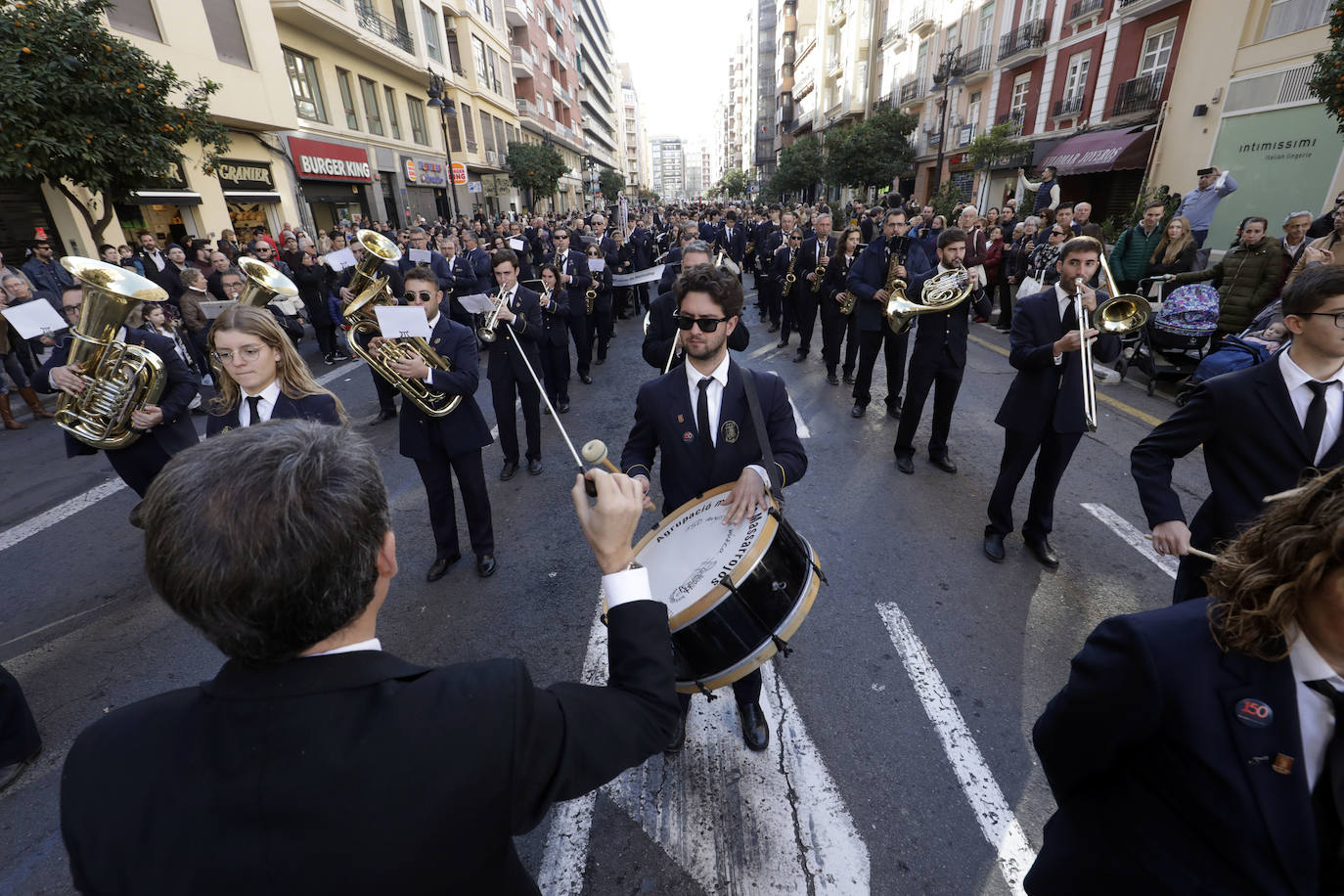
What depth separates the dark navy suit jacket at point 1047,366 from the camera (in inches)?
168

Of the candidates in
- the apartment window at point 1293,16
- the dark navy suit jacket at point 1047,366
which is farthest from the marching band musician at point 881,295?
the apartment window at point 1293,16

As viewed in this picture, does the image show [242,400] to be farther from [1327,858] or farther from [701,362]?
[1327,858]

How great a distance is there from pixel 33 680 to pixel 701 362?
4578 mm

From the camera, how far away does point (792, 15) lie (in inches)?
2699

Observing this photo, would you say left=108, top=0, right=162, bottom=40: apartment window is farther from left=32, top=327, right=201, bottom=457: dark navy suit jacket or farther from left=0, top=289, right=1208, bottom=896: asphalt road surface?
left=32, top=327, right=201, bottom=457: dark navy suit jacket

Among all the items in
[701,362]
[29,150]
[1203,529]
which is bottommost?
[1203,529]

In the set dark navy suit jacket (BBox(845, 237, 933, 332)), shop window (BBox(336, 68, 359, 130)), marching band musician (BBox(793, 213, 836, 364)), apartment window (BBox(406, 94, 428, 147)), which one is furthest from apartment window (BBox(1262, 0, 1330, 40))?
apartment window (BBox(406, 94, 428, 147))

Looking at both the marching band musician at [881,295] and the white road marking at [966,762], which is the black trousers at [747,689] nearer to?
the white road marking at [966,762]

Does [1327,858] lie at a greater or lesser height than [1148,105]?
lesser

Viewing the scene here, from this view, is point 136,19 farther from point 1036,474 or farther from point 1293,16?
point 1293,16

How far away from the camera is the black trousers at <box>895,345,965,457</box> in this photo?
595 cm

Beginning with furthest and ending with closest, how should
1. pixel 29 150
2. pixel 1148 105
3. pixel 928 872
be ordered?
pixel 1148 105 → pixel 29 150 → pixel 928 872

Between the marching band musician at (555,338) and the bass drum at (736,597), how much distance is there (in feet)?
18.5

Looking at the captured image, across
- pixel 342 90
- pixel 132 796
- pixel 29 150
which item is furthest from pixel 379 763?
pixel 342 90
